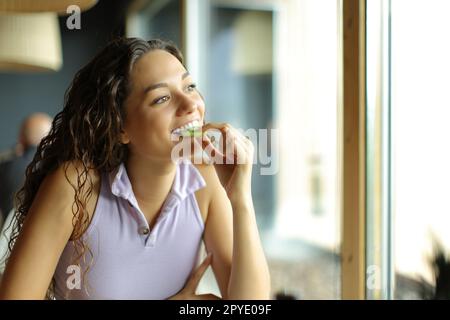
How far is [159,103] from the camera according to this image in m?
0.89

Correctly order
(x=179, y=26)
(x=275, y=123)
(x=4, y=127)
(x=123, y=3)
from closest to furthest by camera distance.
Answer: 1. (x=123, y=3)
2. (x=179, y=26)
3. (x=4, y=127)
4. (x=275, y=123)

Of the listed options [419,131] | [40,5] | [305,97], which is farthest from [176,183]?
[305,97]

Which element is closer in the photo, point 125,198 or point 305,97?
point 125,198

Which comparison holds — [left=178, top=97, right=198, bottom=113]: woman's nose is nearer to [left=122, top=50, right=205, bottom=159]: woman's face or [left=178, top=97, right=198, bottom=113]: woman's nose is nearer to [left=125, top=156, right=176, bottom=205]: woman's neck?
[left=122, top=50, right=205, bottom=159]: woman's face

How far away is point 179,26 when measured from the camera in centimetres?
263

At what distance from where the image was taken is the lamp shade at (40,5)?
0.99 m

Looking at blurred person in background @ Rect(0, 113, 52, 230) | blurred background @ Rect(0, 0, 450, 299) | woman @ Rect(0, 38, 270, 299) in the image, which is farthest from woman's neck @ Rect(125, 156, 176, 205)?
blurred person in background @ Rect(0, 113, 52, 230)

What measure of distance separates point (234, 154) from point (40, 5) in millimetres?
460

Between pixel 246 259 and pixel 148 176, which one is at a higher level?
pixel 148 176

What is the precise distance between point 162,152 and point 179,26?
1.84 meters

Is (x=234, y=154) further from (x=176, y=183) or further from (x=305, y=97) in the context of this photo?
(x=305, y=97)
